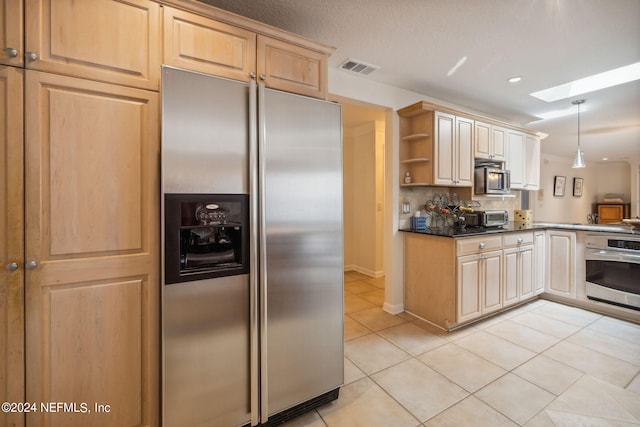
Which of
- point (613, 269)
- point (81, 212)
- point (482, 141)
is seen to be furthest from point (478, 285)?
point (81, 212)

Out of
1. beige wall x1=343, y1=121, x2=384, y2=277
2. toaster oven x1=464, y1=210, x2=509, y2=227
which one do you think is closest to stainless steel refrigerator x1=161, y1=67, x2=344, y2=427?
toaster oven x1=464, y1=210, x2=509, y2=227

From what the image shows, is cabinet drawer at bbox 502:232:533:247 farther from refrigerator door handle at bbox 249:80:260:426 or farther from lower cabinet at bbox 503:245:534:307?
refrigerator door handle at bbox 249:80:260:426

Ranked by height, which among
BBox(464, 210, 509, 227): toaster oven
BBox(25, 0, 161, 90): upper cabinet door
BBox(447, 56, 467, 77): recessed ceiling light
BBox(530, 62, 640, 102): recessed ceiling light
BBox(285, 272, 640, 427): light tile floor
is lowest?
BBox(285, 272, 640, 427): light tile floor

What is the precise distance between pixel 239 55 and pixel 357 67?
4.89ft

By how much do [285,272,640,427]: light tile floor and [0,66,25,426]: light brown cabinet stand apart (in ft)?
4.26

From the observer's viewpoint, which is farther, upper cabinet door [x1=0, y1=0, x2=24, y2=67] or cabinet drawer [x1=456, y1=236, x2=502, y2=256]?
cabinet drawer [x1=456, y1=236, x2=502, y2=256]

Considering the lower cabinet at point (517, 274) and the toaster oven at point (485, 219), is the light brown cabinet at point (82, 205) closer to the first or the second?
the toaster oven at point (485, 219)

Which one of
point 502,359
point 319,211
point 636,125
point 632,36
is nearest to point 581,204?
point 636,125

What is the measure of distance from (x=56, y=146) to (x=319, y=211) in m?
1.22

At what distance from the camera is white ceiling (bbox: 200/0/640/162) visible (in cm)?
186

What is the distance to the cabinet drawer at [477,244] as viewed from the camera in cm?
265

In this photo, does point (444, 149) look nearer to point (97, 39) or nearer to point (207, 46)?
point (207, 46)

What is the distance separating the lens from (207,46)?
4.80 ft

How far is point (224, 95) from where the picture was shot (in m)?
1.38
